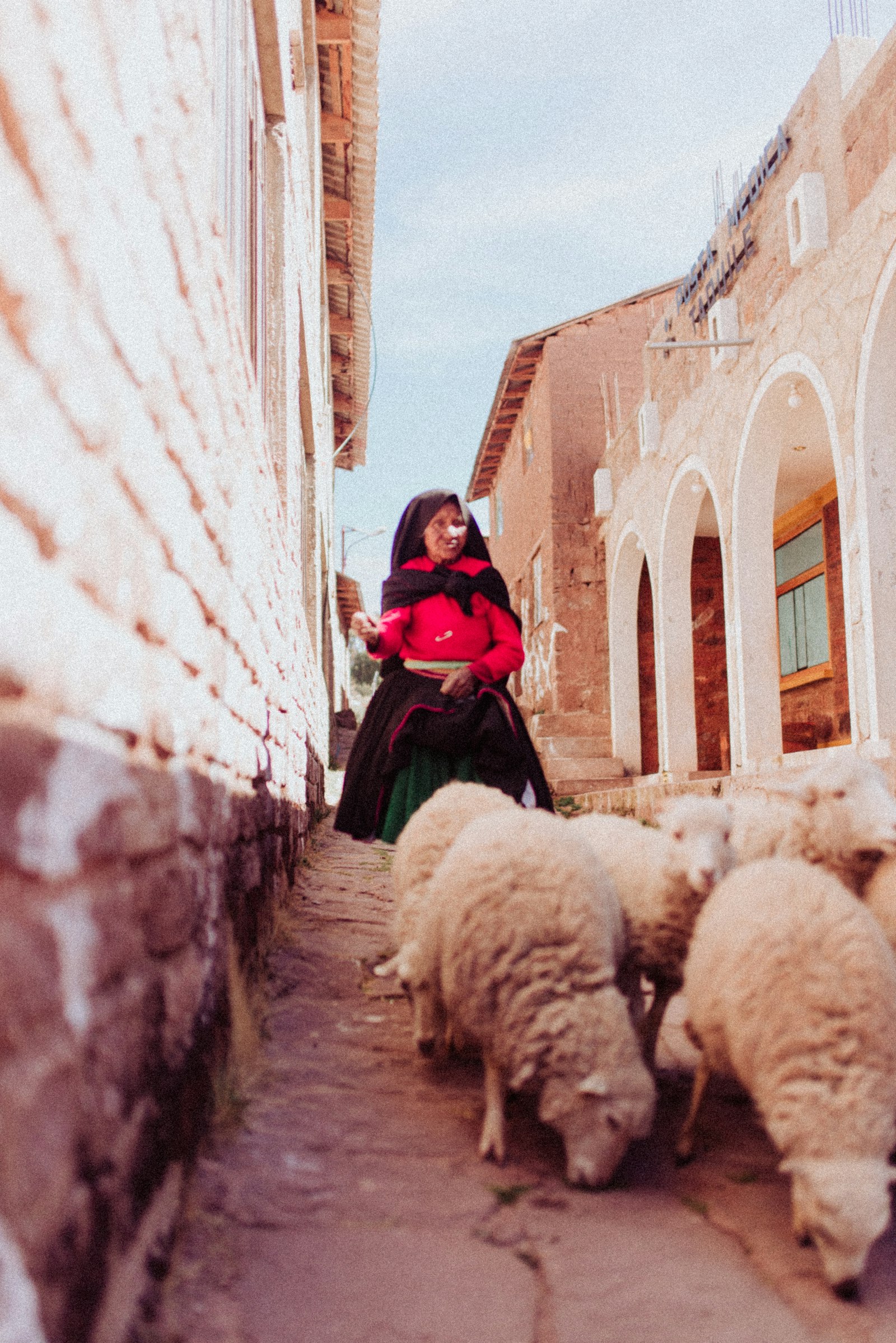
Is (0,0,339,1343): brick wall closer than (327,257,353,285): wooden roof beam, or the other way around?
(0,0,339,1343): brick wall

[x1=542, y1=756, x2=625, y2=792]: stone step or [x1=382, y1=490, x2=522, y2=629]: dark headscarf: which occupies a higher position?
[x1=382, y1=490, x2=522, y2=629]: dark headscarf

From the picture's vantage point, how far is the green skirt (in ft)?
14.7

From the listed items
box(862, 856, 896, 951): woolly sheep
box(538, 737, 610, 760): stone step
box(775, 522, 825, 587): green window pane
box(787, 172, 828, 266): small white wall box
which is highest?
box(787, 172, 828, 266): small white wall box

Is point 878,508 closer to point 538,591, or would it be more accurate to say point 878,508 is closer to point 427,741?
point 427,741

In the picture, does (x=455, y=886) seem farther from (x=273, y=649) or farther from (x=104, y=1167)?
(x=273, y=649)

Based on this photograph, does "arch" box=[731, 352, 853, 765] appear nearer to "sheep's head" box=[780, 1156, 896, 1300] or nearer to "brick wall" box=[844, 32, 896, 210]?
"brick wall" box=[844, 32, 896, 210]

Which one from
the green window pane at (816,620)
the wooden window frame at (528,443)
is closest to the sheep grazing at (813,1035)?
the green window pane at (816,620)

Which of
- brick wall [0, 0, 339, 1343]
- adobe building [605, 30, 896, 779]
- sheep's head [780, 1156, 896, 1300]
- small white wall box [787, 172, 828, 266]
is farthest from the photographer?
small white wall box [787, 172, 828, 266]

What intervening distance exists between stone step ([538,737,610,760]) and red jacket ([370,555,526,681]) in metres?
9.69

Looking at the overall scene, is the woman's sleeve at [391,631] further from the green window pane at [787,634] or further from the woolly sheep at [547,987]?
the green window pane at [787,634]

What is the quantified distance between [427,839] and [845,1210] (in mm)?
1698

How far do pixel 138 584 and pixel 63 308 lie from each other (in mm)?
518

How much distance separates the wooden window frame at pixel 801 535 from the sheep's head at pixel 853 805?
28.7ft

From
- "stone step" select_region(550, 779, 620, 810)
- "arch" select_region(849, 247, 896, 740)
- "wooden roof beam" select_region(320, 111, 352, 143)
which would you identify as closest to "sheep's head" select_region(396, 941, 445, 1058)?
"arch" select_region(849, 247, 896, 740)
